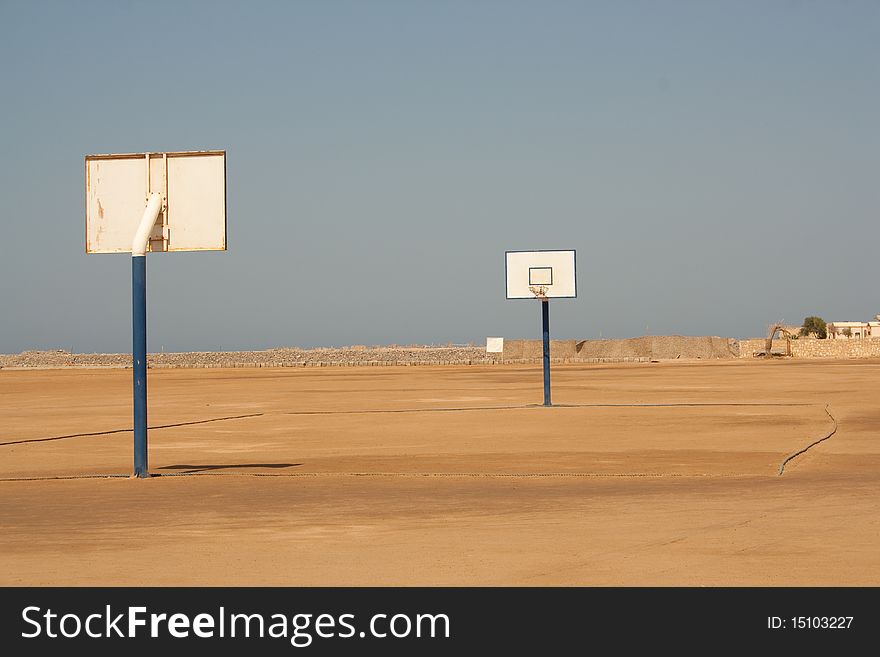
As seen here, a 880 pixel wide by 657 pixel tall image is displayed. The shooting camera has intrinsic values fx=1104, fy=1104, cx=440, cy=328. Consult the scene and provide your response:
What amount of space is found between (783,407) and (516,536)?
72.1 feet

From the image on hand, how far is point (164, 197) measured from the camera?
16.1 m

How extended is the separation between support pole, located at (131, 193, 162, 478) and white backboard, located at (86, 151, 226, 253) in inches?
9.3

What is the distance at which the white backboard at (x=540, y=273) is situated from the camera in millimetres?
35625

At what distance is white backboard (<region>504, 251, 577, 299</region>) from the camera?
35625mm

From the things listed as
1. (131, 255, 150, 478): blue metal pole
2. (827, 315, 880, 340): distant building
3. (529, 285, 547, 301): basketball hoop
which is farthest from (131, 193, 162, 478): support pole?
(827, 315, 880, 340): distant building

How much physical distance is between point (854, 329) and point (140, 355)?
136006 millimetres

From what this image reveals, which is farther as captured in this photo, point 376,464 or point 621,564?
point 376,464

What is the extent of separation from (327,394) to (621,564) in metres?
35.3

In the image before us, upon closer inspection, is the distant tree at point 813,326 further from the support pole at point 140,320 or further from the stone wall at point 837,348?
the support pole at point 140,320

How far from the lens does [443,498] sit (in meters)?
13.5
